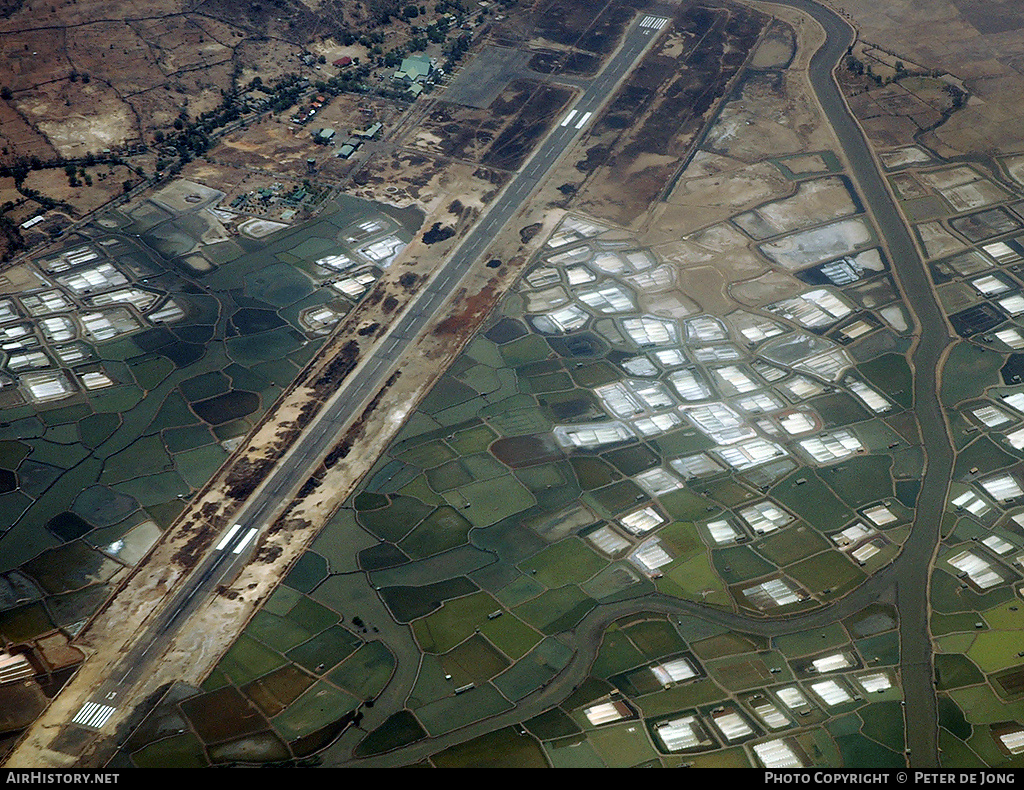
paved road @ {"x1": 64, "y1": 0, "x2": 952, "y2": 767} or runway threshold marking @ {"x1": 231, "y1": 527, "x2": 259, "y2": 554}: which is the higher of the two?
A: paved road @ {"x1": 64, "y1": 0, "x2": 952, "y2": 767}

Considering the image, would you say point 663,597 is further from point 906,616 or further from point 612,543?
point 906,616

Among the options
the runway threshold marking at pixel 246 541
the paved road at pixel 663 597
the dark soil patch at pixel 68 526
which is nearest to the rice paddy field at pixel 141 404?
the dark soil patch at pixel 68 526

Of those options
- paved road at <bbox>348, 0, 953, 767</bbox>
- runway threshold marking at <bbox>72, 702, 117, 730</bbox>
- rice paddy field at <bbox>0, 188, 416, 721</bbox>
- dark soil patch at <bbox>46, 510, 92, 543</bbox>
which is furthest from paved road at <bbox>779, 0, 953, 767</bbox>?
dark soil patch at <bbox>46, 510, 92, 543</bbox>

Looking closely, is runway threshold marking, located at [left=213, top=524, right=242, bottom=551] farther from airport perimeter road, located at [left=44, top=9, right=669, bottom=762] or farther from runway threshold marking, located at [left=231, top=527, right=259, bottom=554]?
runway threshold marking, located at [left=231, top=527, right=259, bottom=554]

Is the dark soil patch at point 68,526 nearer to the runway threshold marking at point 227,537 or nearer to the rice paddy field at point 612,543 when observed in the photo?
the runway threshold marking at point 227,537

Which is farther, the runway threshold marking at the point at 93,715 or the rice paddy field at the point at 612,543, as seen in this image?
the rice paddy field at the point at 612,543

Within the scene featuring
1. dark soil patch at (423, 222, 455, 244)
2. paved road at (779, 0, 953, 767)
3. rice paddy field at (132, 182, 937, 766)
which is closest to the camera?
rice paddy field at (132, 182, 937, 766)
